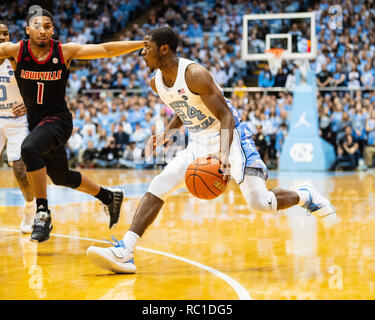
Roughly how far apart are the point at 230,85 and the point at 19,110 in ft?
39.4

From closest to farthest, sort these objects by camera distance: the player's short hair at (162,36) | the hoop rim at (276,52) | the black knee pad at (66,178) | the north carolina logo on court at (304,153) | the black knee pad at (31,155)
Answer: the player's short hair at (162,36) → the black knee pad at (31,155) → the black knee pad at (66,178) → the north carolina logo on court at (304,153) → the hoop rim at (276,52)

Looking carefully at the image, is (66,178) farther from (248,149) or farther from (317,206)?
(317,206)

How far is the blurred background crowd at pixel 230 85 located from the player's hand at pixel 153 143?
9919 millimetres

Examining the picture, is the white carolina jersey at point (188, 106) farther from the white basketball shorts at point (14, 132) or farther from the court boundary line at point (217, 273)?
the white basketball shorts at point (14, 132)

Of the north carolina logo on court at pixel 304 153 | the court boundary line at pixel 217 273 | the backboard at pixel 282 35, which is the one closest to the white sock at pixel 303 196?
the court boundary line at pixel 217 273

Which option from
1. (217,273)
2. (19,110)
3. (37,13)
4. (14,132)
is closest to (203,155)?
(217,273)

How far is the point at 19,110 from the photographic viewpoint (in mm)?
5945

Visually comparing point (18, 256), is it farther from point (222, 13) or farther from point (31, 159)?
point (222, 13)

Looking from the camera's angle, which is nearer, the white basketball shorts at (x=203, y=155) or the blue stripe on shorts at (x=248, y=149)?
the white basketball shorts at (x=203, y=155)

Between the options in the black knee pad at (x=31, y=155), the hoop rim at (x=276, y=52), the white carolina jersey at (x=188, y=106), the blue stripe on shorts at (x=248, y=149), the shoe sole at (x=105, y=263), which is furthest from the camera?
the hoop rim at (x=276, y=52)

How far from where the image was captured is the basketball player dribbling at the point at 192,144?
4.42 m

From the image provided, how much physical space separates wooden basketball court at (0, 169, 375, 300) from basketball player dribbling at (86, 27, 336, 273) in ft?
0.86

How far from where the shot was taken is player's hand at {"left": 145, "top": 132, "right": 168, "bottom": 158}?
509 centimetres
